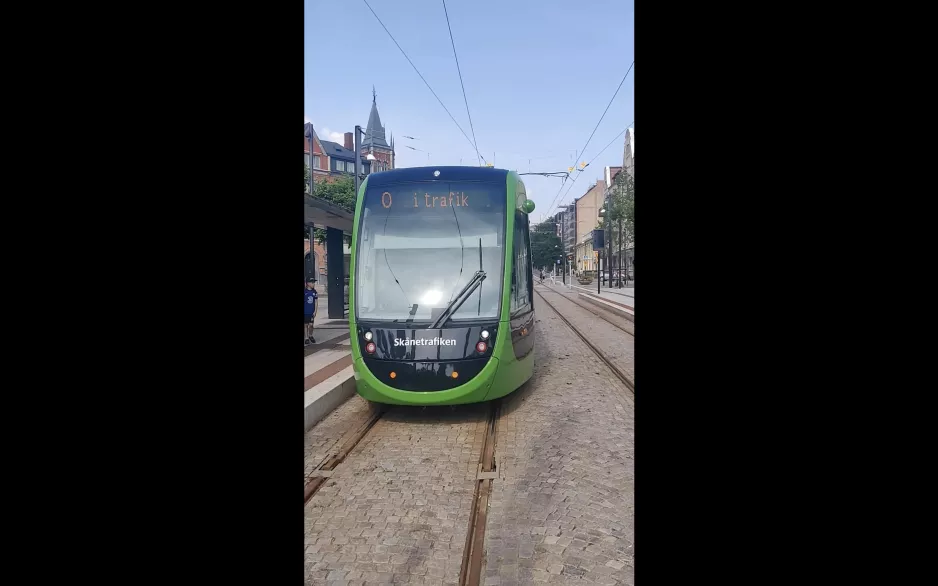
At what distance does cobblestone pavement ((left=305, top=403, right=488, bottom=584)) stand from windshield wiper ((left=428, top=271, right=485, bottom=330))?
1.21 meters

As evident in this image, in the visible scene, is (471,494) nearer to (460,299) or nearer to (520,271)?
(460,299)

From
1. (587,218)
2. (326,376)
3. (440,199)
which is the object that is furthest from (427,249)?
(587,218)

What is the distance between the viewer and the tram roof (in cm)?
589

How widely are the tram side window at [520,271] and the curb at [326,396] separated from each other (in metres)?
2.62

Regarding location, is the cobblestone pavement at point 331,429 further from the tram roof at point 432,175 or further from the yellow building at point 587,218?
the yellow building at point 587,218

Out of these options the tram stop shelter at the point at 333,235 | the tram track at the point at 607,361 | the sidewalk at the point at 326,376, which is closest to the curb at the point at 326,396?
the sidewalk at the point at 326,376

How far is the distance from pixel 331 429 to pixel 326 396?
72 centimetres

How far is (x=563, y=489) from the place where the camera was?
3846 mm

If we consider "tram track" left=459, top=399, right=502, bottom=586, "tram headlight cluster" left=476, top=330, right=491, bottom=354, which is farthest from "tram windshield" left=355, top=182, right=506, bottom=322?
"tram track" left=459, top=399, right=502, bottom=586

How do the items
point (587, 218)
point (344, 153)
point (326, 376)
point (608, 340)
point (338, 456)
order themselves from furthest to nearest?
point (587, 218), point (344, 153), point (608, 340), point (326, 376), point (338, 456)

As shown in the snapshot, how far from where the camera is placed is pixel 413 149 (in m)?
24.2
